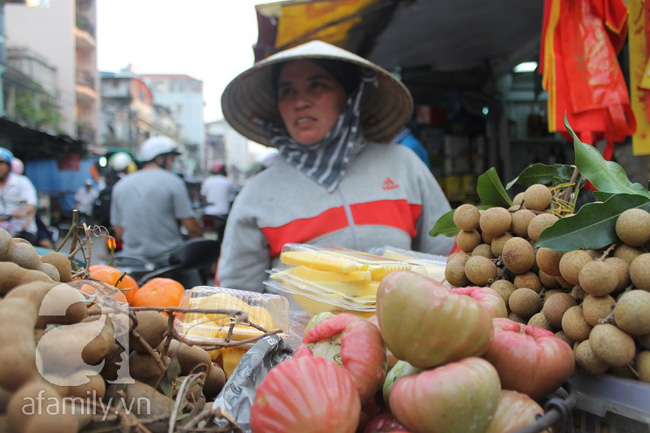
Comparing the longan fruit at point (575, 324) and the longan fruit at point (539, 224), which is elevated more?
the longan fruit at point (539, 224)

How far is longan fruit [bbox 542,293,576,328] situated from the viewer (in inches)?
43.2

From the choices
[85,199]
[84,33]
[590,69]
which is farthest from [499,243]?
[84,33]

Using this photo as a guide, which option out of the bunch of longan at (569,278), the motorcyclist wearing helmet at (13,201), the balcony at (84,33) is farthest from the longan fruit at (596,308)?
the balcony at (84,33)

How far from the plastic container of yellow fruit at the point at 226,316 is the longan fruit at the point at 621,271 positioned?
2.67ft

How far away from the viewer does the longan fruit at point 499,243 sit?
1.34 metres

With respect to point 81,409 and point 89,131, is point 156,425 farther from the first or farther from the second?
point 89,131

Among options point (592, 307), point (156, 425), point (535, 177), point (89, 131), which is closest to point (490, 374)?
point (592, 307)

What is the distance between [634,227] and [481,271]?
0.40 m

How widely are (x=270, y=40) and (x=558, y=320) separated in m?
3.16

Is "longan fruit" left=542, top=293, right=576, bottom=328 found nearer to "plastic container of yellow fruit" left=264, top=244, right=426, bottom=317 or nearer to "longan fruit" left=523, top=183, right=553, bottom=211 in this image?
"longan fruit" left=523, top=183, right=553, bottom=211

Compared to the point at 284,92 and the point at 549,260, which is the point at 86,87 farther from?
the point at 549,260

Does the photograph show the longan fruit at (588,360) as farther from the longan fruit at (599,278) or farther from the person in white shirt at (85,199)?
the person in white shirt at (85,199)

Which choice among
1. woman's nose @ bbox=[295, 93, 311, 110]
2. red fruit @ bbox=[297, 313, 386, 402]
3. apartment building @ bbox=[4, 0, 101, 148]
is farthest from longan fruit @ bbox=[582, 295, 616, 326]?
apartment building @ bbox=[4, 0, 101, 148]

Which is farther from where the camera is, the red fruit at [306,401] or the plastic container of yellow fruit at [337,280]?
the plastic container of yellow fruit at [337,280]
